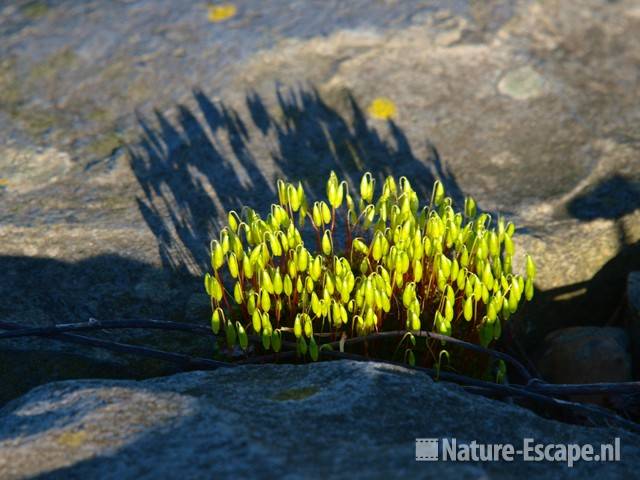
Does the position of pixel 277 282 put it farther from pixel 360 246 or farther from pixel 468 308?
pixel 468 308

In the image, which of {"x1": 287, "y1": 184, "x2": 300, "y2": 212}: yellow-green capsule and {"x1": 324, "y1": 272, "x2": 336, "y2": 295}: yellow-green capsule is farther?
{"x1": 287, "y1": 184, "x2": 300, "y2": 212}: yellow-green capsule

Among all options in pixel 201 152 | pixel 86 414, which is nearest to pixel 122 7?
pixel 201 152

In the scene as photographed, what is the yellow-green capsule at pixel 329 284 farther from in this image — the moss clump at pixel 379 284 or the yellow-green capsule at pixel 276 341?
the yellow-green capsule at pixel 276 341

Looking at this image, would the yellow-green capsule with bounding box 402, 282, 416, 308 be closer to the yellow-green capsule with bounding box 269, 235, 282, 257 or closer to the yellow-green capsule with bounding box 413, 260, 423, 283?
the yellow-green capsule with bounding box 413, 260, 423, 283

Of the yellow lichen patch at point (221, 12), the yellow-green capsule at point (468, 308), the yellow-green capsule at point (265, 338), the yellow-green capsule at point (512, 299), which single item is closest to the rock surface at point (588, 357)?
the yellow-green capsule at point (512, 299)

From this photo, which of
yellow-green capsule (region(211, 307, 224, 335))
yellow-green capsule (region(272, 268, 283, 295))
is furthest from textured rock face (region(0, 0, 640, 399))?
yellow-green capsule (region(272, 268, 283, 295))

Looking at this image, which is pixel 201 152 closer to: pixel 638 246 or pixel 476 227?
pixel 476 227
